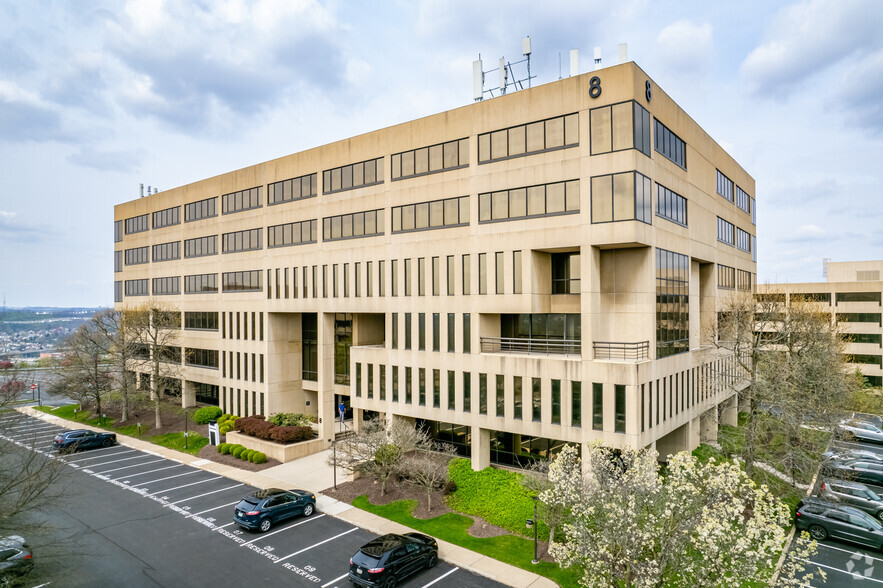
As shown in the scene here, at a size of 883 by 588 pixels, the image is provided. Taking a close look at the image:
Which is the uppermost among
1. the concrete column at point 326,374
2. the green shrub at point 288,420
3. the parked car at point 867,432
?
the concrete column at point 326,374

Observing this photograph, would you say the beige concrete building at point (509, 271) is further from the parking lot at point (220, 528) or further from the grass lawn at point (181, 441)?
the parking lot at point (220, 528)

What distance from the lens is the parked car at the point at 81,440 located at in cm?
3750

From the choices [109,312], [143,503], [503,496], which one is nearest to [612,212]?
[503,496]

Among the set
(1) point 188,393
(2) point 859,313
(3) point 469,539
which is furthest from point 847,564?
(1) point 188,393

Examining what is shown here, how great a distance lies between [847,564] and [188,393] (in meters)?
55.4

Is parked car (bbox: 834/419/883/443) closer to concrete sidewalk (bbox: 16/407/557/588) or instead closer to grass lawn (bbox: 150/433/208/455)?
concrete sidewalk (bbox: 16/407/557/588)

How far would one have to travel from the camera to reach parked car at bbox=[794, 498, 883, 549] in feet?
71.8

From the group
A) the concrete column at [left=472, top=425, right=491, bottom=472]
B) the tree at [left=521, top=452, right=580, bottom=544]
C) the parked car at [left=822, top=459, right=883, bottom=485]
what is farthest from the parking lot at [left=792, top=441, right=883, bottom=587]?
the concrete column at [left=472, top=425, right=491, bottom=472]

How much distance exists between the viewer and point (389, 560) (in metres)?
18.4

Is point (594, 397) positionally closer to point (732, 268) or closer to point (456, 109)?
point (456, 109)

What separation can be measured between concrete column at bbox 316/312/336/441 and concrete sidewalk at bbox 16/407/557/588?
250 cm

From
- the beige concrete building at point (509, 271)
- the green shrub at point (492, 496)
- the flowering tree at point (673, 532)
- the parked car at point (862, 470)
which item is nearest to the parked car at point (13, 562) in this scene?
the green shrub at point (492, 496)

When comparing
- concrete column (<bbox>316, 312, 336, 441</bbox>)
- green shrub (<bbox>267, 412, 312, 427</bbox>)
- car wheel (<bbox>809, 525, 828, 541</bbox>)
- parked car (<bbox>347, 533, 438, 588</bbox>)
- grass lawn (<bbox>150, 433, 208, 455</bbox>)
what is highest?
concrete column (<bbox>316, 312, 336, 441</bbox>)

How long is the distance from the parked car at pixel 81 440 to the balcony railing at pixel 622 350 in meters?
38.9
